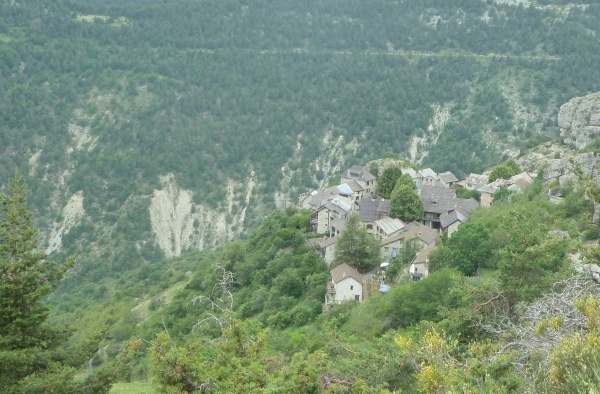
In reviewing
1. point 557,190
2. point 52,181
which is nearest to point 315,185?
point 52,181

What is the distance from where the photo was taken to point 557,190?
37844 millimetres

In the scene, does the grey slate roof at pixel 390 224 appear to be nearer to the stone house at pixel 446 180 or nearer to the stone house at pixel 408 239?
the stone house at pixel 408 239

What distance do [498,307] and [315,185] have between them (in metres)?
76.3

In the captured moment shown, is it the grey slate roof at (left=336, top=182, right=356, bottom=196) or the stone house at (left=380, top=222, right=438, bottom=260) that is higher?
the grey slate roof at (left=336, top=182, right=356, bottom=196)

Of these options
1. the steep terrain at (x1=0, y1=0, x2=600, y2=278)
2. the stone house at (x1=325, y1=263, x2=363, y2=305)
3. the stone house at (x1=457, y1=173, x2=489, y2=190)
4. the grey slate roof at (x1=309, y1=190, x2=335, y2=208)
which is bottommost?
the stone house at (x1=325, y1=263, x2=363, y2=305)

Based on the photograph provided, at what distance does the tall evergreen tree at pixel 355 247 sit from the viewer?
122 ft

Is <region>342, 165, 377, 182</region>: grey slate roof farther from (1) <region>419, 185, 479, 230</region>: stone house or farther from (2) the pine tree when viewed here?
(2) the pine tree

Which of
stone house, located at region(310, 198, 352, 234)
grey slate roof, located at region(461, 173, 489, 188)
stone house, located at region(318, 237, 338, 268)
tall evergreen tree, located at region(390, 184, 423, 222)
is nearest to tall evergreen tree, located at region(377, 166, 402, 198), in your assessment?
stone house, located at region(310, 198, 352, 234)

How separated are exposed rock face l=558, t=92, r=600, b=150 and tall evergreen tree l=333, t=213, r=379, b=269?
874 inches

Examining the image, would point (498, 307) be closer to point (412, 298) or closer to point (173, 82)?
point (412, 298)

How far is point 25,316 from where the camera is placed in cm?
1606

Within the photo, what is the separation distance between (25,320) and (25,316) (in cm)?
19

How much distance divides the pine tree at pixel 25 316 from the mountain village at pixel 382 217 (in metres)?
20.5

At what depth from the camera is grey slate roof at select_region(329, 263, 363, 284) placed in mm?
35312
